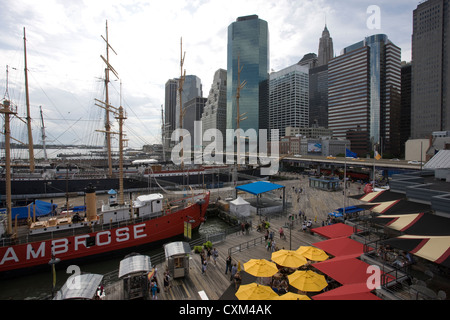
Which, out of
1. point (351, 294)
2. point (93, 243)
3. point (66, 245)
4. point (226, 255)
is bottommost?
point (226, 255)

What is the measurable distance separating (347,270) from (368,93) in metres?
154

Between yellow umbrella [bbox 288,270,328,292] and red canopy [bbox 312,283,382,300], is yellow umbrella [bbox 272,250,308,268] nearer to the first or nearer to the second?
yellow umbrella [bbox 288,270,328,292]

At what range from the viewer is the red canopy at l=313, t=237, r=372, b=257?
46.2 feet

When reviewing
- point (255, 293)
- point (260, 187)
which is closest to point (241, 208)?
point (260, 187)

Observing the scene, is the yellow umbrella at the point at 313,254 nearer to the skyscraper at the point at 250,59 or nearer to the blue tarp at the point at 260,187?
the blue tarp at the point at 260,187

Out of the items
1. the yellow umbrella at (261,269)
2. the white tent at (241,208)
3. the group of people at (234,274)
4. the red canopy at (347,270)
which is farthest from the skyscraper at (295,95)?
the yellow umbrella at (261,269)

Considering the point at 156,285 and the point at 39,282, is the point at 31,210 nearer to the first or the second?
the point at 39,282

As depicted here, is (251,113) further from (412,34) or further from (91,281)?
(91,281)

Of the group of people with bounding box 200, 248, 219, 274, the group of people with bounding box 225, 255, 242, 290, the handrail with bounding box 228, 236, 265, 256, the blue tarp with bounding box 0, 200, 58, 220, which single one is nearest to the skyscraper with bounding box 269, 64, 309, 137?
the handrail with bounding box 228, 236, 265, 256

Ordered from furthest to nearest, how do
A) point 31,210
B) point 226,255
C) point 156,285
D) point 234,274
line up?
point 31,210, point 226,255, point 234,274, point 156,285

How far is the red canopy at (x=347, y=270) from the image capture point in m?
11.1

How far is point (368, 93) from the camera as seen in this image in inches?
5310

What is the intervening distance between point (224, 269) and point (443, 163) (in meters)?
22.0

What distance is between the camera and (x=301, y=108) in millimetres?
191000
